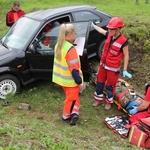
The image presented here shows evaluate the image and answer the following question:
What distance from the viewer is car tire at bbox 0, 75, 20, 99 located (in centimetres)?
579

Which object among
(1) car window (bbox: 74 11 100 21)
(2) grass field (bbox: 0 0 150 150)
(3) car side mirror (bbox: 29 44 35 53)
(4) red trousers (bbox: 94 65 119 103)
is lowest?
(2) grass field (bbox: 0 0 150 150)

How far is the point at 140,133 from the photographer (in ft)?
14.3

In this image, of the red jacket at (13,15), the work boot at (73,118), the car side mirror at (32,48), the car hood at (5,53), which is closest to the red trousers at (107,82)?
the work boot at (73,118)

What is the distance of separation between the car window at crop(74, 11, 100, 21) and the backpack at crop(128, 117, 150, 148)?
10.5ft

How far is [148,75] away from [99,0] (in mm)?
12969

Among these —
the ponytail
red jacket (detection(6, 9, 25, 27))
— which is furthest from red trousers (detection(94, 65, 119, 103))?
red jacket (detection(6, 9, 25, 27))

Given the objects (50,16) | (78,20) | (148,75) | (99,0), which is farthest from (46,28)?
(99,0)

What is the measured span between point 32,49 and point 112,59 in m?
1.75

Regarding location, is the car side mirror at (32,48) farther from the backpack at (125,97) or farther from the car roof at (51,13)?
the backpack at (125,97)

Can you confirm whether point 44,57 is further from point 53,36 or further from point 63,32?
point 63,32

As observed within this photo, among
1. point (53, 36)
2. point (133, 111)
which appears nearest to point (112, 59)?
point (133, 111)

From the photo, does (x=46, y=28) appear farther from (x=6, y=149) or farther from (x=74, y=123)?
(x=6, y=149)

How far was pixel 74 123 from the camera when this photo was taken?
5.14 metres

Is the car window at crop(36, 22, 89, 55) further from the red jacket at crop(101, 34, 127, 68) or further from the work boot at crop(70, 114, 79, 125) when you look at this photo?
the work boot at crop(70, 114, 79, 125)
